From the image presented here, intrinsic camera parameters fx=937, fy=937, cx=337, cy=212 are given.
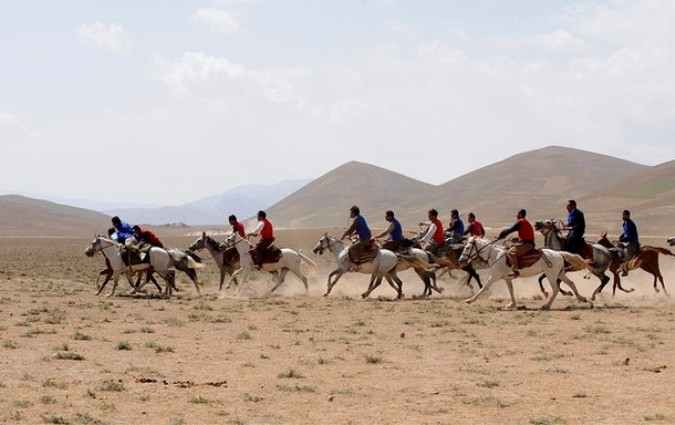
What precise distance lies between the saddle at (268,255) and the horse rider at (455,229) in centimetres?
483

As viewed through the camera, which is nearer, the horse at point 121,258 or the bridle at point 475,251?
the bridle at point 475,251

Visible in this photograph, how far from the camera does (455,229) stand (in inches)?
1048

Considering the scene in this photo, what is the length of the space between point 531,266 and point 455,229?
5.08 meters

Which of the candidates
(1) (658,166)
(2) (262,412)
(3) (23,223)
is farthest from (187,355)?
(1) (658,166)

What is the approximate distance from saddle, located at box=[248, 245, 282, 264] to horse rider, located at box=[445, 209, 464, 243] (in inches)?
190

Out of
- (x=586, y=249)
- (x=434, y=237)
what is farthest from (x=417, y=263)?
(x=586, y=249)

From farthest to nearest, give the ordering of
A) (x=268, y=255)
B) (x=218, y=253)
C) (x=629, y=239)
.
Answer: (x=218, y=253) < (x=268, y=255) < (x=629, y=239)

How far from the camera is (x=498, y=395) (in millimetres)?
11805

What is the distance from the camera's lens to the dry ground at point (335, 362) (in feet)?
35.8

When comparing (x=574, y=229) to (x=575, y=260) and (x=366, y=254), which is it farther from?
(x=366, y=254)

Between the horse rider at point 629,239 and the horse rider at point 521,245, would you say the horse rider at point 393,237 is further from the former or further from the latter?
the horse rider at point 629,239

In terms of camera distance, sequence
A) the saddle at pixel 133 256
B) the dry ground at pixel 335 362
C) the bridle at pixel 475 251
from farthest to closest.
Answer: the saddle at pixel 133 256 → the bridle at pixel 475 251 → the dry ground at pixel 335 362

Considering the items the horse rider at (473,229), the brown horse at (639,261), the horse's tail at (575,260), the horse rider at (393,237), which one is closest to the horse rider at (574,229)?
the horse's tail at (575,260)

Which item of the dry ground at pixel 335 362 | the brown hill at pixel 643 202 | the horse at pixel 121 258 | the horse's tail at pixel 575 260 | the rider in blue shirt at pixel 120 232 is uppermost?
the brown hill at pixel 643 202
